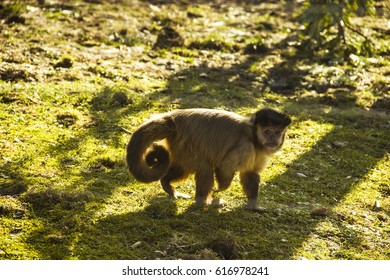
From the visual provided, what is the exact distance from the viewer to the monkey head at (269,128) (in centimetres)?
642

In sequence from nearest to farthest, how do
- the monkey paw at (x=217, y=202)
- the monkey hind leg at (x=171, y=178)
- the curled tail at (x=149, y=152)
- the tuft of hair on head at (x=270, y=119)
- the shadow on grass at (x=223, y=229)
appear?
1. the shadow on grass at (x=223, y=229)
2. the curled tail at (x=149, y=152)
3. the tuft of hair on head at (x=270, y=119)
4. the monkey paw at (x=217, y=202)
5. the monkey hind leg at (x=171, y=178)

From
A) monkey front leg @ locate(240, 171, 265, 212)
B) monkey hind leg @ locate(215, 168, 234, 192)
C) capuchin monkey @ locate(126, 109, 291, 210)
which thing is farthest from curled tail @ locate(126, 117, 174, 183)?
monkey front leg @ locate(240, 171, 265, 212)

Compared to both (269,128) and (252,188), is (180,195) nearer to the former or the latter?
(252,188)

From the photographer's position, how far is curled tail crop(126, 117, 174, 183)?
245 inches

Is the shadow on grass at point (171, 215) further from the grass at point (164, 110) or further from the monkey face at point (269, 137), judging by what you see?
the monkey face at point (269, 137)

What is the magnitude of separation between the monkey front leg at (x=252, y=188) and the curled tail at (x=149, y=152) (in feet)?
3.19

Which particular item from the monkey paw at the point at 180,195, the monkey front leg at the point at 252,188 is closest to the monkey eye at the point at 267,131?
the monkey front leg at the point at 252,188

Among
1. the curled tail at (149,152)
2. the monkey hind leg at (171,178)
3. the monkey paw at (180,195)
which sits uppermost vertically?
the curled tail at (149,152)

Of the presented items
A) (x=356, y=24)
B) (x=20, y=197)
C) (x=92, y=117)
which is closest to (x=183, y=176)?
(x=20, y=197)

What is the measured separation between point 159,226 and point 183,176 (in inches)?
39.8

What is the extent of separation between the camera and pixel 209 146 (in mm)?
6578

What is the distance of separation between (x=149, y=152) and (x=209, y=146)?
0.70 m

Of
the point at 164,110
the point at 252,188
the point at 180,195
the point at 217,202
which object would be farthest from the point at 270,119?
the point at 164,110
